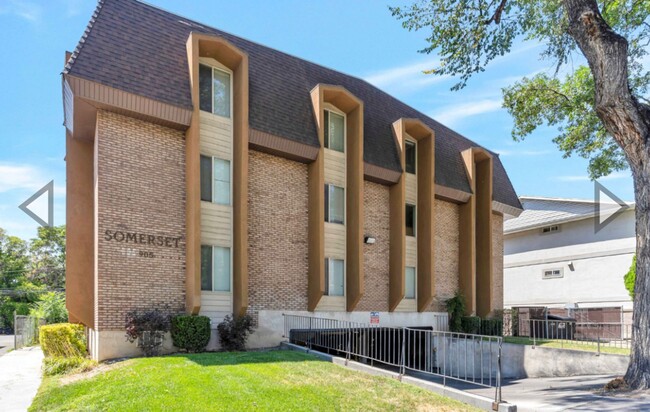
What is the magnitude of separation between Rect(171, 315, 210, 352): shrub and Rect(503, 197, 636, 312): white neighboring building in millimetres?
21493

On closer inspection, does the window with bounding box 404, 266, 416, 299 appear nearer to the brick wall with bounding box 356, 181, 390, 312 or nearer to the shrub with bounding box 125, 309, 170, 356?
the brick wall with bounding box 356, 181, 390, 312

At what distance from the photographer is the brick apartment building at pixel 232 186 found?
493 inches

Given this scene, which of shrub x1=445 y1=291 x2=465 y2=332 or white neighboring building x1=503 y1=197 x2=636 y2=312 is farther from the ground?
white neighboring building x1=503 y1=197 x2=636 y2=312

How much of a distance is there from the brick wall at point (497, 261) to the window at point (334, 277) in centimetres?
971

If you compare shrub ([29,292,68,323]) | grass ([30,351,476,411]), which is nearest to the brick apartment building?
grass ([30,351,476,411])

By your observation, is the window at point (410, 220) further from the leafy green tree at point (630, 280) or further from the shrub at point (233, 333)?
the leafy green tree at point (630, 280)

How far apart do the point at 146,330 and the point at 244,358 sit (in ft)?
8.75

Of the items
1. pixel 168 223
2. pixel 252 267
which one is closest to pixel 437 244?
pixel 252 267

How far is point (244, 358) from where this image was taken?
11594 millimetres

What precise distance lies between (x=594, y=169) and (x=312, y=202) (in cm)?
1314

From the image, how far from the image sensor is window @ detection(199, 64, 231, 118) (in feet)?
47.9

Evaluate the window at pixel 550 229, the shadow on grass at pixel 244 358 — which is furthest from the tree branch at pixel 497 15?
the window at pixel 550 229

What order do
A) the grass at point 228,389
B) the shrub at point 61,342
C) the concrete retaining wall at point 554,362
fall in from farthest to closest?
1. the concrete retaining wall at point 554,362
2. the shrub at point 61,342
3. the grass at point 228,389

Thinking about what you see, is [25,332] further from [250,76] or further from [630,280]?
[630,280]
